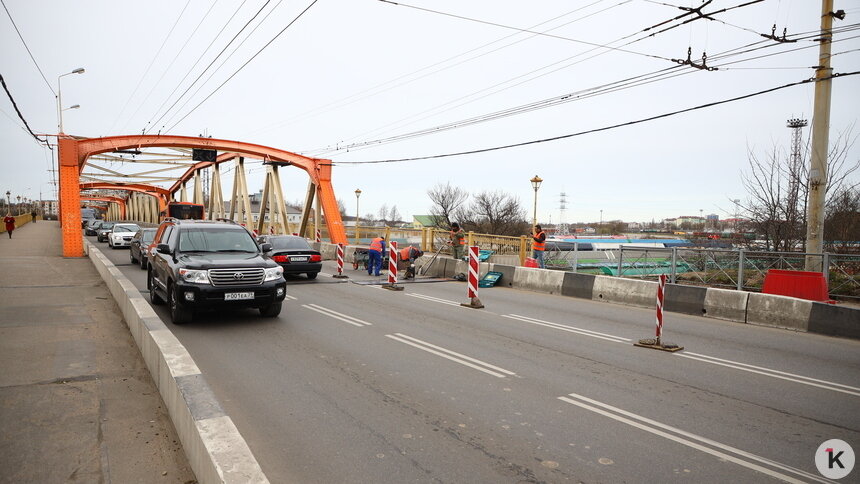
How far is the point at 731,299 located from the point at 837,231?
10.8m

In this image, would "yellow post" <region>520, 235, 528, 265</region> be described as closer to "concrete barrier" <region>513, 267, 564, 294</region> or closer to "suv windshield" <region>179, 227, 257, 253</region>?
"concrete barrier" <region>513, 267, 564, 294</region>

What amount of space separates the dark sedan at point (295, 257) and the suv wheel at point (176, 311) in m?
6.85

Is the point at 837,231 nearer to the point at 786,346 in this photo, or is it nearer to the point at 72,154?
the point at 786,346

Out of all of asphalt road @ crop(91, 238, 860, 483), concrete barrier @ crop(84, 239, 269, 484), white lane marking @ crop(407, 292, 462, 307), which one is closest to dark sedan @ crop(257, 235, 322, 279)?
white lane marking @ crop(407, 292, 462, 307)

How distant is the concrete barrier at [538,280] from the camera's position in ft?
48.6

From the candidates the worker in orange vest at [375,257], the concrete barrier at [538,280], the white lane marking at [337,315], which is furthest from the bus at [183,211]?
the white lane marking at [337,315]

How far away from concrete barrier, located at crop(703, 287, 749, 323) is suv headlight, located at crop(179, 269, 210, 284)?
1044cm

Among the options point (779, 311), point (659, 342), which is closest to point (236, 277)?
point (659, 342)

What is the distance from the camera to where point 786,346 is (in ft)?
26.7

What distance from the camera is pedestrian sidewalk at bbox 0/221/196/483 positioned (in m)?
3.86

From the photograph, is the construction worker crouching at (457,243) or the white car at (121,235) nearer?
the construction worker crouching at (457,243)

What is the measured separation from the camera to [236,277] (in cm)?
853

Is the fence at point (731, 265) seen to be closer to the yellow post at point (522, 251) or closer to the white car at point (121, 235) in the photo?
the yellow post at point (522, 251)

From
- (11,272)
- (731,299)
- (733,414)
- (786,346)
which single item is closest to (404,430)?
(733,414)
